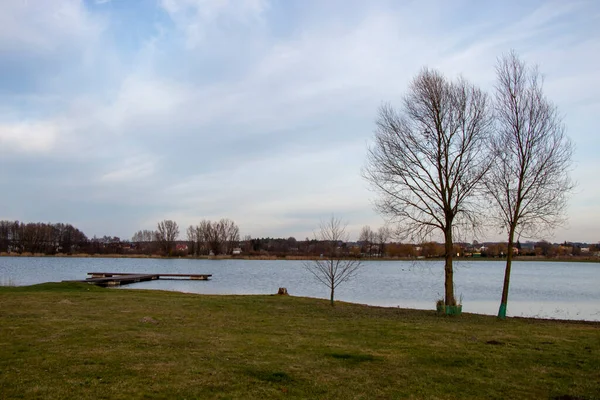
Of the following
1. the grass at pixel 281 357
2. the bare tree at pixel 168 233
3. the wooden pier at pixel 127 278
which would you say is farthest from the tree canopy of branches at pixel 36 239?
the grass at pixel 281 357

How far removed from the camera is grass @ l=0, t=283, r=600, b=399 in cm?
667

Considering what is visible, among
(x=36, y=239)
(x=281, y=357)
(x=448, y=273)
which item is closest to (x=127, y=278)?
(x=448, y=273)

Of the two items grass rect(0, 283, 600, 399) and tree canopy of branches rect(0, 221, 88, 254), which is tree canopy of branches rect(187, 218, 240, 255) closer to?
tree canopy of branches rect(0, 221, 88, 254)

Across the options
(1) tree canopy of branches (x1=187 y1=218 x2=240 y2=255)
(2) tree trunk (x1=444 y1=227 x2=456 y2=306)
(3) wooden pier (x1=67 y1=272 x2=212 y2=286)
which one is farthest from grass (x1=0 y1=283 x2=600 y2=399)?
(1) tree canopy of branches (x1=187 y1=218 x2=240 y2=255)

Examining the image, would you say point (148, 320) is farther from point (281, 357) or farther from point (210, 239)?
point (210, 239)

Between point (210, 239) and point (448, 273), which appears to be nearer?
point (448, 273)

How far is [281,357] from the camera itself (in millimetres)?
8789

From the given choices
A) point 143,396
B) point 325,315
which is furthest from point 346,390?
point 325,315

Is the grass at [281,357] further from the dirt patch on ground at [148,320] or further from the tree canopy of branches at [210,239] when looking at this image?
the tree canopy of branches at [210,239]

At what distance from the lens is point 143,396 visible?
613 centimetres

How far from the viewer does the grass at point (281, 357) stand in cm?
667

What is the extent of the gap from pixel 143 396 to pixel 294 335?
223 inches

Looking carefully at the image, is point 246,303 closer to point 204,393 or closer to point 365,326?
point 365,326

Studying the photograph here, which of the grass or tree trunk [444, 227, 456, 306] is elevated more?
tree trunk [444, 227, 456, 306]
